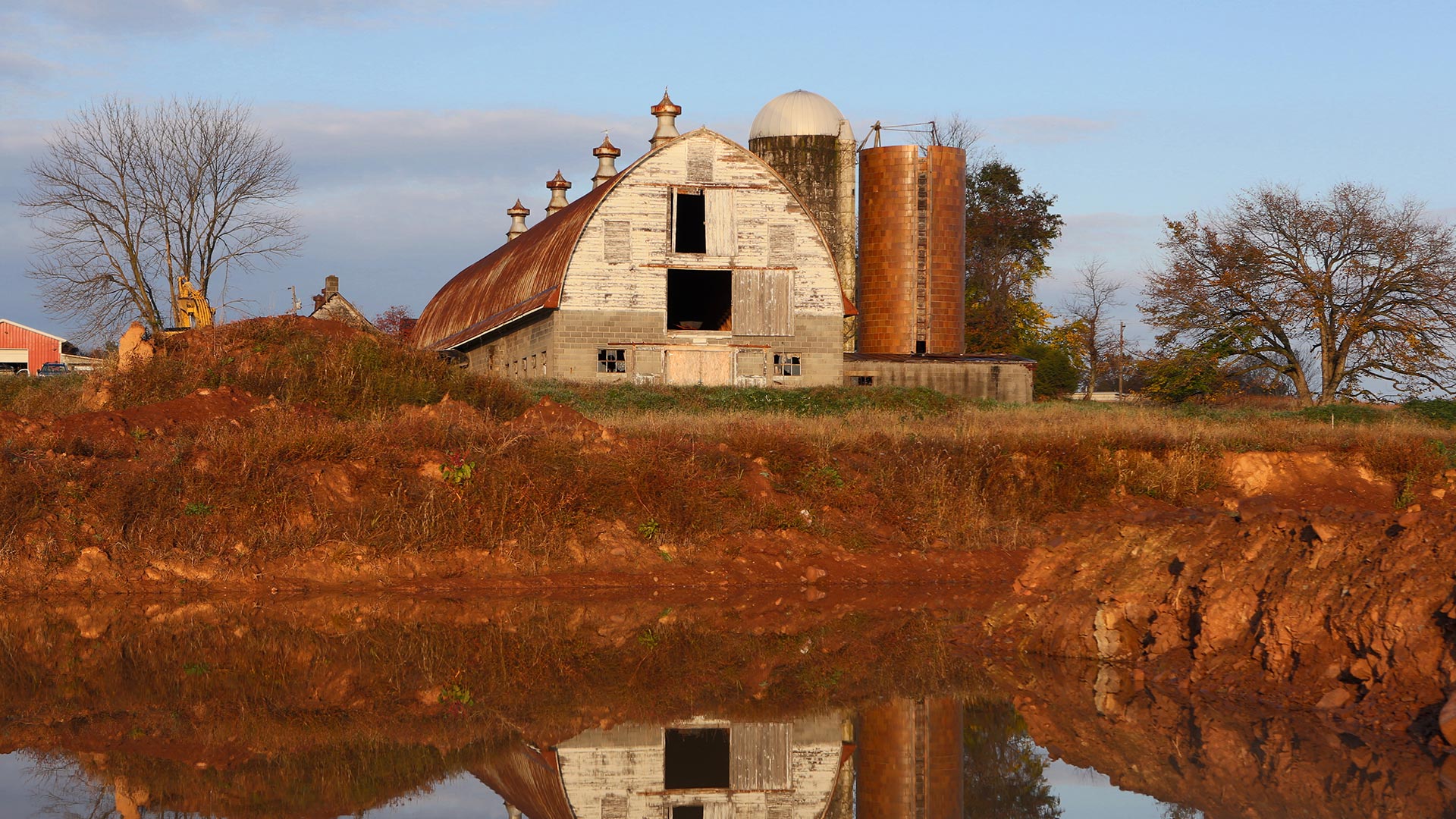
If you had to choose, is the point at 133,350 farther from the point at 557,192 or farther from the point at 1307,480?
the point at 557,192

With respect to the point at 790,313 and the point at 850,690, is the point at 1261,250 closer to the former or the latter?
the point at 790,313

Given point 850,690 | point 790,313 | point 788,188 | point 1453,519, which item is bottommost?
point 850,690

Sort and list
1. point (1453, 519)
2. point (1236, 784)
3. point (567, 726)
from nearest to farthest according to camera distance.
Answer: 1. point (1236, 784)
2. point (567, 726)
3. point (1453, 519)

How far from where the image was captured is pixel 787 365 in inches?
1468

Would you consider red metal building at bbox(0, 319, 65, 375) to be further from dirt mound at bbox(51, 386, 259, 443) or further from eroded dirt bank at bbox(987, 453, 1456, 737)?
eroded dirt bank at bbox(987, 453, 1456, 737)

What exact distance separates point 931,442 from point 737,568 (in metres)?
5.21

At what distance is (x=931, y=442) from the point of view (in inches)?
859

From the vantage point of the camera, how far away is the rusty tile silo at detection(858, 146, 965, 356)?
45500mm

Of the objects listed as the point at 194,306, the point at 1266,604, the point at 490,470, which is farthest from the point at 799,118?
the point at 1266,604

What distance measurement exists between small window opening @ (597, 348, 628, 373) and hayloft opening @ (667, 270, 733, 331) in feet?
20.8

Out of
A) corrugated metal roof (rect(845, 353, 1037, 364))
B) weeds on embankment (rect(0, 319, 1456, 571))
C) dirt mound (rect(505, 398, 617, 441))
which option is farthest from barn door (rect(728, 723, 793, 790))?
corrugated metal roof (rect(845, 353, 1037, 364))

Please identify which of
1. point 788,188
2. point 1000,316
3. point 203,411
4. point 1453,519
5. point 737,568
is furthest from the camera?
point 1000,316

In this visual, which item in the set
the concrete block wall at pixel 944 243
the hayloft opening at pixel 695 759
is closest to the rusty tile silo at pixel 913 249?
the concrete block wall at pixel 944 243

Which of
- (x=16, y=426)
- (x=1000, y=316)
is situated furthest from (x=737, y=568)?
(x=1000, y=316)
